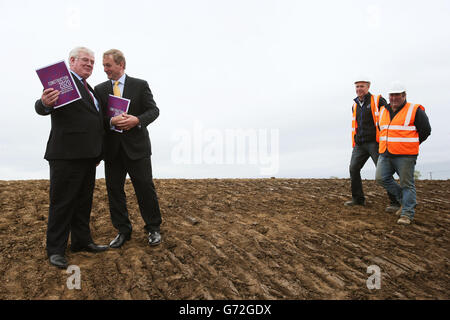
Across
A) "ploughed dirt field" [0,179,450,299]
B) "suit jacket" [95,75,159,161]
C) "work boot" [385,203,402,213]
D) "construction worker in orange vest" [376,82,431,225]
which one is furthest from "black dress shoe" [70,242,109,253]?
"work boot" [385,203,402,213]

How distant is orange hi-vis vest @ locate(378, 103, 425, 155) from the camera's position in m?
5.02

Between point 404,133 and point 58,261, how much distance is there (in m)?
4.85

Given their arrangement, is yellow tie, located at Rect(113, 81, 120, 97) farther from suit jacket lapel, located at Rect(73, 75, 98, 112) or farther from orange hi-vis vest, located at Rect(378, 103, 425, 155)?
orange hi-vis vest, located at Rect(378, 103, 425, 155)

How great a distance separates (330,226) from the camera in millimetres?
4836

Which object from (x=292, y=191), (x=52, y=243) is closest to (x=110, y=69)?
(x=52, y=243)

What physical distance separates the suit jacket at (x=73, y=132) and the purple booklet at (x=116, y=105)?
256 millimetres

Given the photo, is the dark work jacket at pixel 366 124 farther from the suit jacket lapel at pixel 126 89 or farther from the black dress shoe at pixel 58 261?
the black dress shoe at pixel 58 261

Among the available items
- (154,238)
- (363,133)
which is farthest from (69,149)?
(363,133)

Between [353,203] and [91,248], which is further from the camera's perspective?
[353,203]

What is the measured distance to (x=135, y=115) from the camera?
13.0 feet

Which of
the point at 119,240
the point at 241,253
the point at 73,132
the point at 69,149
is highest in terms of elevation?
the point at 73,132

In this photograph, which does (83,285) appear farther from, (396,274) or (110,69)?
(396,274)

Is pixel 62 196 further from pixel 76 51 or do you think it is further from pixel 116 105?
pixel 76 51
